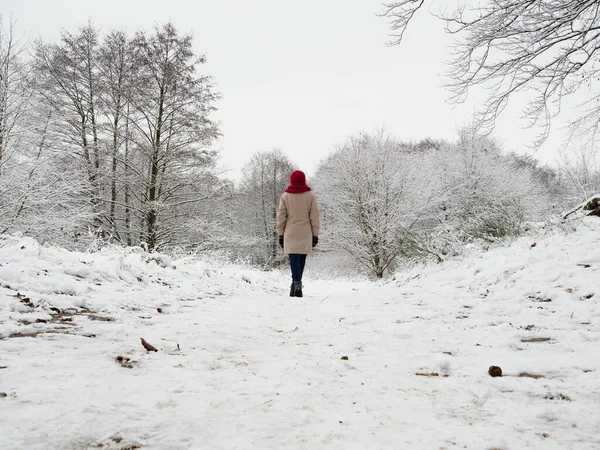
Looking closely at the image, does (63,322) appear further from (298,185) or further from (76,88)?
(76,88)

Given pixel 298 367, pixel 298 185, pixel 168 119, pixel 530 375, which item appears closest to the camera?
pixel 530 375

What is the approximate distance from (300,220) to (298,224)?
9 centimetres

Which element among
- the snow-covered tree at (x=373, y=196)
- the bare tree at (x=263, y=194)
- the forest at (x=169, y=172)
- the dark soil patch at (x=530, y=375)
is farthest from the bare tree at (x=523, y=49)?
the bare tree at (x=263, y=194)

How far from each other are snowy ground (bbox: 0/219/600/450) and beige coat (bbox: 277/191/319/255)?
2.24m

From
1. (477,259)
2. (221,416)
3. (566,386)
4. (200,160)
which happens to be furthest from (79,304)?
(200,160)

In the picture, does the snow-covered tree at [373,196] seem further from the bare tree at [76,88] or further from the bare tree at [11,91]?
the bare tree at [11,91]

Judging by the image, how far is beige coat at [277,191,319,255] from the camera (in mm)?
6438

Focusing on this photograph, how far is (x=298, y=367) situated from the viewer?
2.14 m

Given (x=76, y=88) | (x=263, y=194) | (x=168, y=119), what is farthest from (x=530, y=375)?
(x=263, y=194)

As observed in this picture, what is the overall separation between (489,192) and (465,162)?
2.76 metres

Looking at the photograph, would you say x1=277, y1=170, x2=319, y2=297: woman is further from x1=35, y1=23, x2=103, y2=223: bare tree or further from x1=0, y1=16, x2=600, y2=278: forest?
x1=35, y1=23, x2=103, y2=223: bare tree

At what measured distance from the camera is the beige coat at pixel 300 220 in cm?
644

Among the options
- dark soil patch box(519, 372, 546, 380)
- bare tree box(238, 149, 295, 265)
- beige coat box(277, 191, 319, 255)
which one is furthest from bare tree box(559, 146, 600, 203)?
bare tree box(238, 149, 295, 265)

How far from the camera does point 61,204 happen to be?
9.81 m
